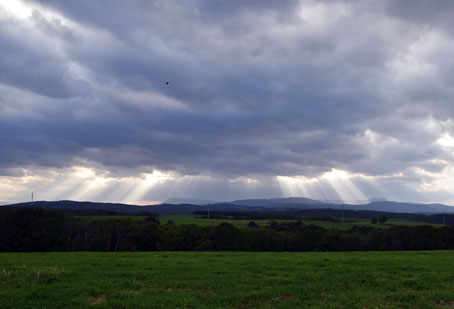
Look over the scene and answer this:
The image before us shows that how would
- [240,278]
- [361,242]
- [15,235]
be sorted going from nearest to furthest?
[240,278] → [15,235] → [361,242]

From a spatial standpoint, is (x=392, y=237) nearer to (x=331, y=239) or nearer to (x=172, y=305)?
(x=331, y=239)

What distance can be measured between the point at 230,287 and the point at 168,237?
5528 cm

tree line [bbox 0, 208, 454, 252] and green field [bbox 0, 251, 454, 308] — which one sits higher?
green field [bbox 0, 251, 454, 308]

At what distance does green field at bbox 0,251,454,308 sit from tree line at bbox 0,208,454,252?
4843 centimetres

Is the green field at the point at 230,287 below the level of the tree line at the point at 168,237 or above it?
above

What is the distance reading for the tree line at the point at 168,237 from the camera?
198ft

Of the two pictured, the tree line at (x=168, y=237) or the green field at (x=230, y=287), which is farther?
the tree line at (x=168, y=237)

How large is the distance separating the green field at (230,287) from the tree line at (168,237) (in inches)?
1907

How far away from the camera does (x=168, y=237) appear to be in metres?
65.8

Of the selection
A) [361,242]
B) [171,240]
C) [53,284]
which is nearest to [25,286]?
[53,284]

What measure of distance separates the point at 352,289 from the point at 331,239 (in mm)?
59271

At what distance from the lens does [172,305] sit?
10.5 metres

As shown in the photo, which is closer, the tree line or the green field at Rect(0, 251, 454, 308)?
the green field at Rect(0, 251, 454, 308)

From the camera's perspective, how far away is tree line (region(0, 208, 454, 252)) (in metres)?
60.3
